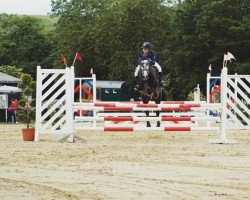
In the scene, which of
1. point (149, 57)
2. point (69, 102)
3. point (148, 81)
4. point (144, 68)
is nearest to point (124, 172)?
point (69, 102)

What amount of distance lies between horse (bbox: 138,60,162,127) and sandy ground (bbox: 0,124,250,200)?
11.8 ft

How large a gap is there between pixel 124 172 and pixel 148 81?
33.2ft

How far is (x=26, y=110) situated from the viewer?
20.6m

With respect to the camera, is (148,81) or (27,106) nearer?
(27,106)

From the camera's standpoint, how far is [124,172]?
11148 mm

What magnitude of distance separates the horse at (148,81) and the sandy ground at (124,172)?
3.61 meters

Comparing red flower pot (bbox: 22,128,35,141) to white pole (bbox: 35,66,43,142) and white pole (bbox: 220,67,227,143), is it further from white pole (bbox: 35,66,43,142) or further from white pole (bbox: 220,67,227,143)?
white pole (bbox: 220,67,227,143)

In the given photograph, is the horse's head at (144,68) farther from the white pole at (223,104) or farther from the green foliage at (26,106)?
the green foliage at (26,106)

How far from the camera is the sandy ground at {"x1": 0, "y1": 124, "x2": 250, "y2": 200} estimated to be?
340 inches

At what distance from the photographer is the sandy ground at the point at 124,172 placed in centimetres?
863

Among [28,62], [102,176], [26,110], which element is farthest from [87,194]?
[28,62]

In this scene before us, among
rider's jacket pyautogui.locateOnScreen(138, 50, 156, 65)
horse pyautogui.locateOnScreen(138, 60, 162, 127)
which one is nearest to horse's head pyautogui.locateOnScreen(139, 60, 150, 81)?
horse pyautogui.locateOnScreen(138, 60, 162, 127)

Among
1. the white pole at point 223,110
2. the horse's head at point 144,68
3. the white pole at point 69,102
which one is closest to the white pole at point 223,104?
the white pole at point 223,110

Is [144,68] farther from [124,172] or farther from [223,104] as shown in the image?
[124,172]
